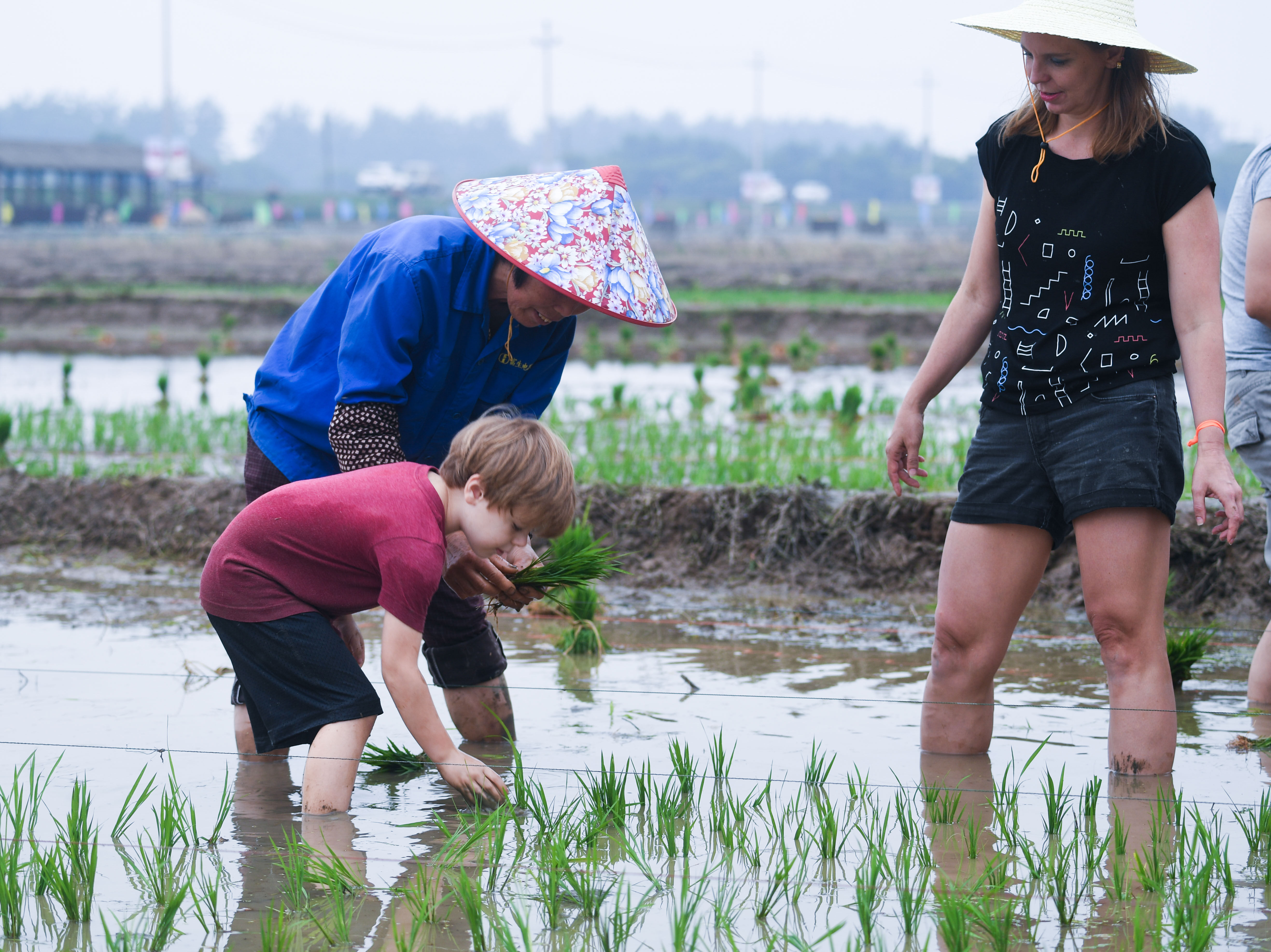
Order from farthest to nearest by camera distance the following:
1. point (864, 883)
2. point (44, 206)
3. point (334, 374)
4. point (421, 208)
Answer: point (421, 208)
point (44, 206)
point (334, 374)
point (864, 883)

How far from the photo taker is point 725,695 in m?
3.73

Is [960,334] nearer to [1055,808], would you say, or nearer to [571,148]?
[1055,808]

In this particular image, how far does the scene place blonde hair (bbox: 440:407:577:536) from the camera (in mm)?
2551

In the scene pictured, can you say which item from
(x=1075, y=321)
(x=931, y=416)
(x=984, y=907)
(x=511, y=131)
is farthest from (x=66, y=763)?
(x=511, y=131)

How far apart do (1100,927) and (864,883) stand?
1.35ft

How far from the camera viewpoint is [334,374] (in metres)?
2.98

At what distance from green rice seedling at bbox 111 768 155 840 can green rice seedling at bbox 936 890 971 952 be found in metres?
1.49

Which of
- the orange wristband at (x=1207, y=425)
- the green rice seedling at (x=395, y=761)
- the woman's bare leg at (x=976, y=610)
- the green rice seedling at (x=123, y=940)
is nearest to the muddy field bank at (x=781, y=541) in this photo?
the green rice seedling at (x=395, y=761)

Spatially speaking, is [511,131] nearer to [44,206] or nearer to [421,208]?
[421,208]

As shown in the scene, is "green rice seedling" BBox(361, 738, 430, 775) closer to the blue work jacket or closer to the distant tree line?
the blue work jacket

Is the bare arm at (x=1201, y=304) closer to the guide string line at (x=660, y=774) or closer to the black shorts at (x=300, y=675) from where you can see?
the guide string line at (x=660, y=774)

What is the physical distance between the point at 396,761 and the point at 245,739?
1.38 feet

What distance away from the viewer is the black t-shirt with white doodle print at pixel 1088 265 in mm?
2676

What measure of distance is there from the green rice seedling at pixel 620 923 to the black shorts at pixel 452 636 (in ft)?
3.47
